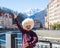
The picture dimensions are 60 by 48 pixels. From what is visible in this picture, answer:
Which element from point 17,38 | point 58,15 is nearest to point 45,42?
point 17,38

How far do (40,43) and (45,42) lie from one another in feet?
0.25

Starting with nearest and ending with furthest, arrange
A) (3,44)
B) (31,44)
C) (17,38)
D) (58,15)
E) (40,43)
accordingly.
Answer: (31,44), (40,43), (17,38), (3,44), (58,15)

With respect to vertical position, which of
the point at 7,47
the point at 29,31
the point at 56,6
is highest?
the point at 56,6

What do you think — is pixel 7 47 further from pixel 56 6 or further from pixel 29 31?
pixel 56 6

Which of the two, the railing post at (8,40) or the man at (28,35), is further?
the railing post at (8,40)

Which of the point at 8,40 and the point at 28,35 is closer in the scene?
the point at 28,35

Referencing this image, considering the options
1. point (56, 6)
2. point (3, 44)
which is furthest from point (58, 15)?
point (3, 44)

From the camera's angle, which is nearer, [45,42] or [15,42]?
[45,42]

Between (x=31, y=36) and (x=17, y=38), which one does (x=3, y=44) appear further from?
(x=31, y=36)

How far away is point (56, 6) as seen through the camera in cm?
2661

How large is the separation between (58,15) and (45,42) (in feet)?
80.8

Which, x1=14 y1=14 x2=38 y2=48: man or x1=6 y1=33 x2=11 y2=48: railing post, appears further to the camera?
x1=6 y1=33 x2=11 y2=48: railing post

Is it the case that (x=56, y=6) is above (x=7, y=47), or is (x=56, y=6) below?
above

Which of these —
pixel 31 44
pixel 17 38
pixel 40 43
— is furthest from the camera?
pixel 17 38
